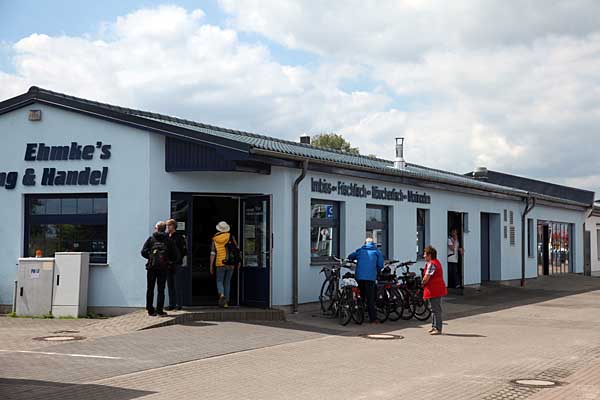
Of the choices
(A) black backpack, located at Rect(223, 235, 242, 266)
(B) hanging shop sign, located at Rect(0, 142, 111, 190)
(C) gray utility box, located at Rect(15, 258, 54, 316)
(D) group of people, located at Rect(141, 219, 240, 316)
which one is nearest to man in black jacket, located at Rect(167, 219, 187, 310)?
(D) group of people, located at Rect(141, 219, 240, 316)

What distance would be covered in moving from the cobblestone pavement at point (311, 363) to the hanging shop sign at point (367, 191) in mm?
3196

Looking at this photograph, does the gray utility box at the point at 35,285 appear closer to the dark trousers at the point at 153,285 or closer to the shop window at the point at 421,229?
the dark trousers at the point at 153,285

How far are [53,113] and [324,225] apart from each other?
6351mm

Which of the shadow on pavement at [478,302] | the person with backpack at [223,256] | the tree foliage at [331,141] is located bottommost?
the shadow on pavement at [478,302]

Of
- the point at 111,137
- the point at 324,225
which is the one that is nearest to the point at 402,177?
the point at 324,225

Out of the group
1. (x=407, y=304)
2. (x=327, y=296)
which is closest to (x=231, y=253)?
(x=327, y=296)

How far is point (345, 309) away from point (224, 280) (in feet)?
8.31

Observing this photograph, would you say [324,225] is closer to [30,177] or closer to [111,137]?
[111,137]

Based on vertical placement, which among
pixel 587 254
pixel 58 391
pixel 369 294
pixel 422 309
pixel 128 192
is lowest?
pixel 58 391

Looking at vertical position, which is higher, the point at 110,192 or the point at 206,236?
the point at 110,192

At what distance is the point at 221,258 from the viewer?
629 inches

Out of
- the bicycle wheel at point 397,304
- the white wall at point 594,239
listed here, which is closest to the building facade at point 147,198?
the bicycle wheel at point 397,304

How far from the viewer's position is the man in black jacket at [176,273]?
1500cm

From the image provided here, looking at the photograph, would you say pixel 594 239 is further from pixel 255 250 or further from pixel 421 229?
pixel 255 250
